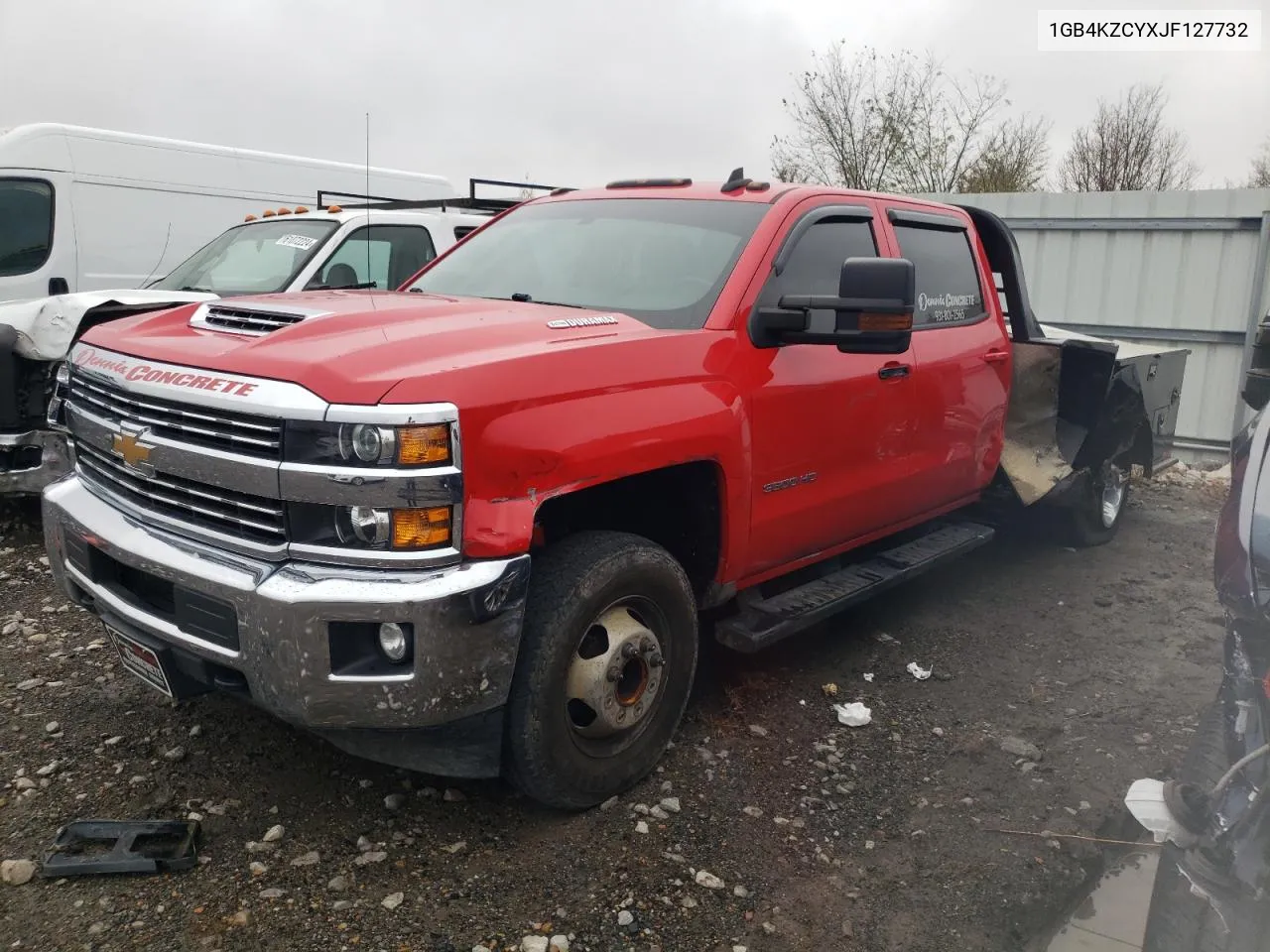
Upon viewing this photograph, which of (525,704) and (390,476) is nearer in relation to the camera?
(390,476)

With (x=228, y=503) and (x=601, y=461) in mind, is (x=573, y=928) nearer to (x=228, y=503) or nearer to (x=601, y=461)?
(x=601, y=461)

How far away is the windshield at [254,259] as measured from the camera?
6.37 metres

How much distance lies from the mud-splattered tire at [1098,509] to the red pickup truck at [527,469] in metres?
1.96

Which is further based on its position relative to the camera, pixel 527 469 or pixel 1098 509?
pixel 1098 509

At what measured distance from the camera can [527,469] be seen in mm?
2625

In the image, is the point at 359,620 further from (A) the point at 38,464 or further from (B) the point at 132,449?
(A) the point at 38,464

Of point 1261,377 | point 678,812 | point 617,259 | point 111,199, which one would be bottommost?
point 678,812

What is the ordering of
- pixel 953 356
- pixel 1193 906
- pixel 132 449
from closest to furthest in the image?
pixel 1193 906, pixel 132 449, pixel 953 356

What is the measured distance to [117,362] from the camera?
3012 mm

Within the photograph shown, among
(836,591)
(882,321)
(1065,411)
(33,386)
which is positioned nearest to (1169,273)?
(1065,411)

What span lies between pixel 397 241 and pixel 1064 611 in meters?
4.73

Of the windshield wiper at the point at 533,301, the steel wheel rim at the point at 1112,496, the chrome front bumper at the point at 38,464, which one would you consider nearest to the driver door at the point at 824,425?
the windshield wiper at the point at 533,301

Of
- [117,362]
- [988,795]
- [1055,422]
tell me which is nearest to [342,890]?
[117,362]

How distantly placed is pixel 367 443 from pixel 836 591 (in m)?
2.19
